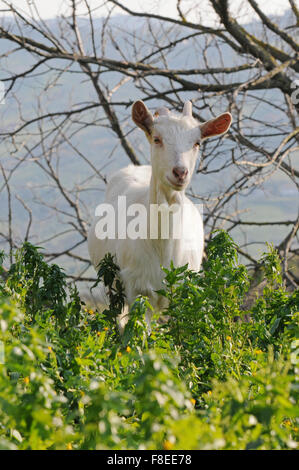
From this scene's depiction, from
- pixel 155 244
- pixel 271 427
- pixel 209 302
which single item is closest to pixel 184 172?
pixel 155 244

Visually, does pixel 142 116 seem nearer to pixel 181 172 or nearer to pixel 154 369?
pixel 181 172

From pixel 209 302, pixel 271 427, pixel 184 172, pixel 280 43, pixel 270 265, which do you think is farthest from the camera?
pixel 280 43

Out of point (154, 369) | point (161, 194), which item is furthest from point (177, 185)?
point (154, 369)

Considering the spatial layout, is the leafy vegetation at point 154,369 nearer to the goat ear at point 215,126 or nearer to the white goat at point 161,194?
the white goat at point 161,194

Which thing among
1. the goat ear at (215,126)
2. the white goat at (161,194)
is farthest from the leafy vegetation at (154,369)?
the goat ear at (215,126)

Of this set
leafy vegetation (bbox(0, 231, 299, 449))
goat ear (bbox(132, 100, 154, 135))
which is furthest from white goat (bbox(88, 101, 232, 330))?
leafy vegetation (bbox(0, 231, 299, 449))

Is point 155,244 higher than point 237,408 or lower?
higher

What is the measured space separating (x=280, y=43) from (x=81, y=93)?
211ft

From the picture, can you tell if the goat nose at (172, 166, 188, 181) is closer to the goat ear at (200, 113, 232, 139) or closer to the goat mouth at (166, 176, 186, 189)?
the goat mouth at (166, 176, 186, 189)

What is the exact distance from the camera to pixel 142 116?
5527 mm

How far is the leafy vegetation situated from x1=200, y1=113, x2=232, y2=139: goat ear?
1.17 metres

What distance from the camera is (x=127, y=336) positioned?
10.8 ft

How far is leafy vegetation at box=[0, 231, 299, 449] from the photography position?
6.53ft
